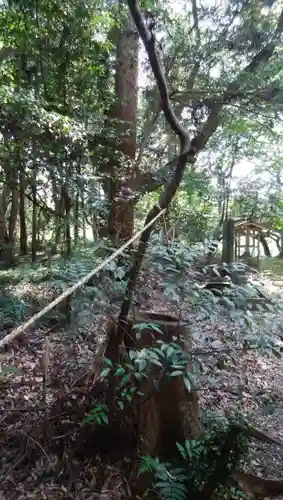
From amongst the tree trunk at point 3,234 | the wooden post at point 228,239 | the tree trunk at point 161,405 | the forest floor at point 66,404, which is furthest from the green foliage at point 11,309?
the wooden post at point 228,239

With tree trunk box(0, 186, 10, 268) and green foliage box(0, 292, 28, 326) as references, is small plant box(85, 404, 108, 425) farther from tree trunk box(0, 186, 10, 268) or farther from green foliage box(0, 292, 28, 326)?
tree trunk box(0, 186, 10, 268)

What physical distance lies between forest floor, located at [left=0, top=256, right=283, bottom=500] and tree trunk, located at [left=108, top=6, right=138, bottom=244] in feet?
Result: 8.76

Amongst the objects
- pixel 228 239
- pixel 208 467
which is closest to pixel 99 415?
pixel 208 467

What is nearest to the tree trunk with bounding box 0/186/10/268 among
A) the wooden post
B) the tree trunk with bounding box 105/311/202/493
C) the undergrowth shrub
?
the wooden post

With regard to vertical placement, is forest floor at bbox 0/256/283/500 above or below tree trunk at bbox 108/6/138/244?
below

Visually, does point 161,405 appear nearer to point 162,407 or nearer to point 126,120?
point 162,407

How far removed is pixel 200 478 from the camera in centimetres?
175

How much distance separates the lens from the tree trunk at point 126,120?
18.4 ft

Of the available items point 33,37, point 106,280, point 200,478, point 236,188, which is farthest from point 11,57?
point 236,188

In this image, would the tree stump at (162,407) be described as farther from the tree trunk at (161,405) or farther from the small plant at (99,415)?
the small plant at (99,415)

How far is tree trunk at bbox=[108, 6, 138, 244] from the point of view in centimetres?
561

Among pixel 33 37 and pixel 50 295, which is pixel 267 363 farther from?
pixel 33 37

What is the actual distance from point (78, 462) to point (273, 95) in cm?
463

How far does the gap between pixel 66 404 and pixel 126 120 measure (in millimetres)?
4890
